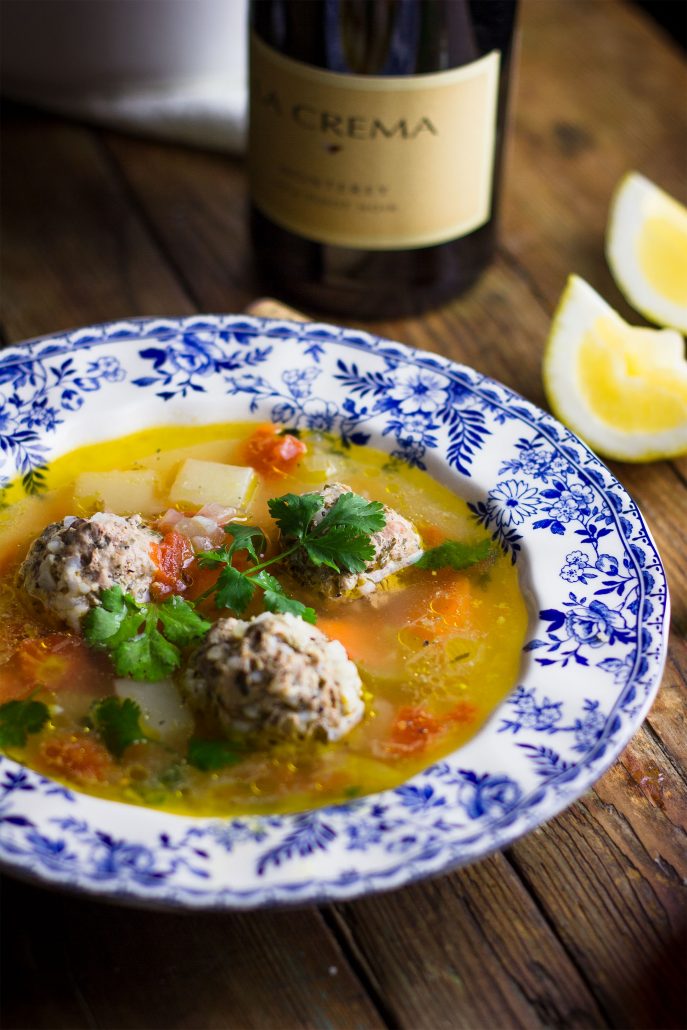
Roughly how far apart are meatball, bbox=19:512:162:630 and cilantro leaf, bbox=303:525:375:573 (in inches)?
12.3

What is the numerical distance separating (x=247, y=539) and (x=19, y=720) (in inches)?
21.7

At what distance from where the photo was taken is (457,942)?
2.04 meters

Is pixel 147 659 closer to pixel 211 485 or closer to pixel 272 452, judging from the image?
pixel 211 485

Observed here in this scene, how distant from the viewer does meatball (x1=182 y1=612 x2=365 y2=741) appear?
2.02m

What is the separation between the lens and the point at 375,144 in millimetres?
3172

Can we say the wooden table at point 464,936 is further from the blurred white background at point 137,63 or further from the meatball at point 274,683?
the blurred white background at point 137,63

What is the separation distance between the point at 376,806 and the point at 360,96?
1.90m

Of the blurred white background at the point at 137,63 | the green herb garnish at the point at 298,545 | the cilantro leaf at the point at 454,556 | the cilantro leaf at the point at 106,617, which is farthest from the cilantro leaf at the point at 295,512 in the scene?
the blurred white background at the point at 137,63

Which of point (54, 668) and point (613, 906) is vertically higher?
point (54, 668)

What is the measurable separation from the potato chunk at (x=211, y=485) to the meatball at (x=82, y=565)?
24 cm

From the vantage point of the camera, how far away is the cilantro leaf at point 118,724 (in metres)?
2.05

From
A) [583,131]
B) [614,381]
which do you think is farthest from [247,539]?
[583,131]

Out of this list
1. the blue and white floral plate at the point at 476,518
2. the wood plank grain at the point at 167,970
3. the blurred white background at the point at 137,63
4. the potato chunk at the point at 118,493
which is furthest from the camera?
the blurred white background at the point at 137,63

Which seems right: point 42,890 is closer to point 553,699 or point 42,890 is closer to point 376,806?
point 376,806
